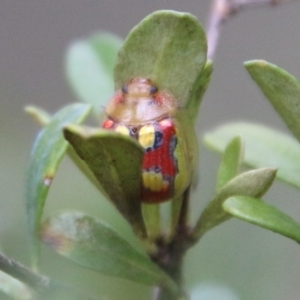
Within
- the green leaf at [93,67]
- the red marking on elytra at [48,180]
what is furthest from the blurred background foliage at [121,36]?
the red marking on elytra at [48,180]

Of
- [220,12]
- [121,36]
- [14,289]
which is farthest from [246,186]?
[121,36]

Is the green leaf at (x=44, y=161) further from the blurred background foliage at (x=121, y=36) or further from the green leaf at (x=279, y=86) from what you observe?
the blurred background foliage at (x=121, y=36)

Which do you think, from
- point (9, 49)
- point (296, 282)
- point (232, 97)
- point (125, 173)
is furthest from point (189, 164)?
point (9, 49)

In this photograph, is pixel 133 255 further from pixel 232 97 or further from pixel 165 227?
pixel 232 97

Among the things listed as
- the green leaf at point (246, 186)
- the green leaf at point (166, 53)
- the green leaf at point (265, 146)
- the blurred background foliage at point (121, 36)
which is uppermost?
the green leaf at point (166, 53)

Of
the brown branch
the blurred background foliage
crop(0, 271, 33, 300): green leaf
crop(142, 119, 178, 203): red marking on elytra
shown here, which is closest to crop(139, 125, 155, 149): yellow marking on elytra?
crop(142, 119, 178, 203): red marking on elytra

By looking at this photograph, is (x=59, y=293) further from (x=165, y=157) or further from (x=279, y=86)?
(x=279, y=86)
